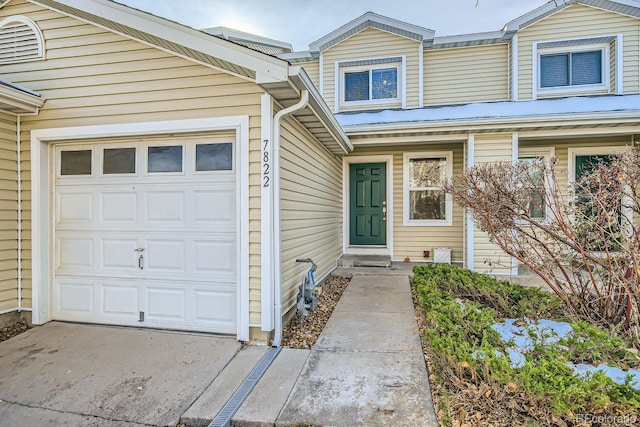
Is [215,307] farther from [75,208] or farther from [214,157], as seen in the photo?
[75,208]

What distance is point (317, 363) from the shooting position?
314 centimetres

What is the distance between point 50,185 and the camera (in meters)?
4.18

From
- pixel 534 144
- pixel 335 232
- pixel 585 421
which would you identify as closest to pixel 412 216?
pixel 335 232

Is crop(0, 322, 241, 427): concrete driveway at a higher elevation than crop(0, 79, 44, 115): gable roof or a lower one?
lower

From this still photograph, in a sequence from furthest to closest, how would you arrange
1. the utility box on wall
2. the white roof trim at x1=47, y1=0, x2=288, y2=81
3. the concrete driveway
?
1. the utility box on wall
2. the white roof trim at x1=47, y1=0, x2=288, y2=81
3. the concrete driveway

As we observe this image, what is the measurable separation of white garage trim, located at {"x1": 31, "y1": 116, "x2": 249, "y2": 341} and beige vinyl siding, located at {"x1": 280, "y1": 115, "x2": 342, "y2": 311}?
55 centimetres

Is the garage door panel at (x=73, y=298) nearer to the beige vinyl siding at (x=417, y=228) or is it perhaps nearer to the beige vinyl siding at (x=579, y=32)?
the beige vinyl siding at (x=417, y=228)

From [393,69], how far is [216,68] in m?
6.66

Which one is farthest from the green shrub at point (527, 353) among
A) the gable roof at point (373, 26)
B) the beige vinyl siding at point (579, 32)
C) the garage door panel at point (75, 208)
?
the gable roof at point (373, 26)

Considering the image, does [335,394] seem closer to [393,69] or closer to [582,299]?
[582,299]

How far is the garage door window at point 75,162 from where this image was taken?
13.5 ft

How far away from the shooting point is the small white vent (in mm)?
4023

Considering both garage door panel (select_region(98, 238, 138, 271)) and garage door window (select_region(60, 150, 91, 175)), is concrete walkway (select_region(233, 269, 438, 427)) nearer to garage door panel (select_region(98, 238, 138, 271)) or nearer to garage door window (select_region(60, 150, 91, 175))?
garage door panel (select_region(98, 238, 138, 271))

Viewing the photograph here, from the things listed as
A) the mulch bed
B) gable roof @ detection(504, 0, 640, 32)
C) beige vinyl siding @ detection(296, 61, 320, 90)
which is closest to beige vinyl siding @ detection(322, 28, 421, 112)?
beige vinyl siding @ detection(296, 61, 320, 90)
